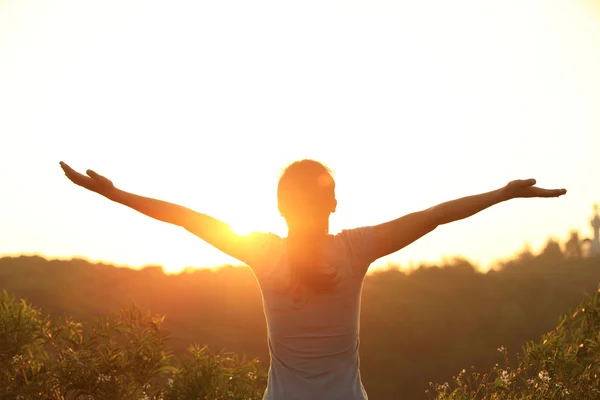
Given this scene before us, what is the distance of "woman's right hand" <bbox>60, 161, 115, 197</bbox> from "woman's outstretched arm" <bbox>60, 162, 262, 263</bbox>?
0.04 metres

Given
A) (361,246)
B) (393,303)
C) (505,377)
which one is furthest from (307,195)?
(393,303)

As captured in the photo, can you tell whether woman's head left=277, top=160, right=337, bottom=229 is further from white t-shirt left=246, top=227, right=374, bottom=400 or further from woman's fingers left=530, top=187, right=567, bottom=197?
woman's fingers left=530, top=187, right=567, bottom=197

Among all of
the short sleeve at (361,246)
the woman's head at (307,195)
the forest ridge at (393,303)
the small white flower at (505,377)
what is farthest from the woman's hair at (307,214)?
the forest ridge at (393,303)

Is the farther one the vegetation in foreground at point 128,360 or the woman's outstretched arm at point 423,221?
the vegetation in foreground at point 128,360

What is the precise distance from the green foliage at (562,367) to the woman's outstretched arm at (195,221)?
334 centimetres

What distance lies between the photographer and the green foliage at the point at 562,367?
4.72m

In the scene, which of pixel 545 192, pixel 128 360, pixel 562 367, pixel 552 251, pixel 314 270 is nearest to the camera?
pixel 314 270

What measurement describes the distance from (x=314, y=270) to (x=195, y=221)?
20.1 inches

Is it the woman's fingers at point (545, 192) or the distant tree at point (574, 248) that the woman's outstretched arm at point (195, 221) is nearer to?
the woman's fingers at point (545, 192)

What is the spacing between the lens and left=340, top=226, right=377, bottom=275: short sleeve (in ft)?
7.47

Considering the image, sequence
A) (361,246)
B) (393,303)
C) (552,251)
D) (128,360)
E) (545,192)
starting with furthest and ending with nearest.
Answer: (552,251)
(393,303)
(128,360)
(545,192)
(361,246)

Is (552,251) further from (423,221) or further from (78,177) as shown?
(78,177)

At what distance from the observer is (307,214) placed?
7.43 feet

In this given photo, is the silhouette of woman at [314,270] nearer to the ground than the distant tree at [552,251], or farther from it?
farther from it
